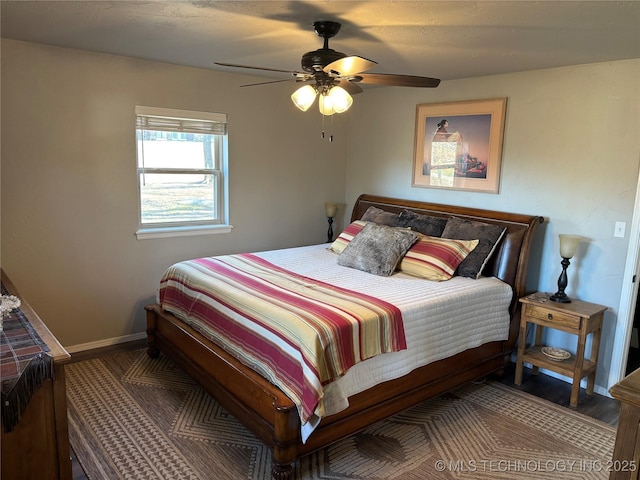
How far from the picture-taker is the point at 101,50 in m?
3.36

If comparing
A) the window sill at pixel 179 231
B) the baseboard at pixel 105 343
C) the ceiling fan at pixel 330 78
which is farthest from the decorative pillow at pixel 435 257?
the baseboard at pixel 105 343

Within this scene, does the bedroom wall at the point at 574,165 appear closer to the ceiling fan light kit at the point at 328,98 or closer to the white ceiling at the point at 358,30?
the white ceiling at the point at 358,30

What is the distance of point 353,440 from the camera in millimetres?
2654

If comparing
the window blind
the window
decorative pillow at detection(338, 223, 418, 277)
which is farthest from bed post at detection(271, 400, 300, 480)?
the window blind

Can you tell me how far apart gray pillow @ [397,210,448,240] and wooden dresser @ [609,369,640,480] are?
2529 millimetres

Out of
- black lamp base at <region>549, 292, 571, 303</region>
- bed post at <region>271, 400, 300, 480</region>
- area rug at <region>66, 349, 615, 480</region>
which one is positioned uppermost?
black lamp base at <region>549, 292, 571, 303</region>

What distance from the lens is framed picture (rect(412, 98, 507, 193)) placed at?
382 cm

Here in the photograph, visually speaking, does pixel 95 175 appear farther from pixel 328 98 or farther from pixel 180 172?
pixel 328 98

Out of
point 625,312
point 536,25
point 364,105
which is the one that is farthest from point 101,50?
point 625,312

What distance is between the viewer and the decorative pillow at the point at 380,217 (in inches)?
161

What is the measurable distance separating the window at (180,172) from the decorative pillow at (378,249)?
1325 mm

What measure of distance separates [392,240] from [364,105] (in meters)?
1.91

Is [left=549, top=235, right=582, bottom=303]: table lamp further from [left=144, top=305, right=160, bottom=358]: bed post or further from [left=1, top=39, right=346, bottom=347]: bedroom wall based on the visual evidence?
[left=144, top=305, right=160, bottom=358]: bed post

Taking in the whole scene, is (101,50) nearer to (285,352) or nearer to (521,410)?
(285,352)
